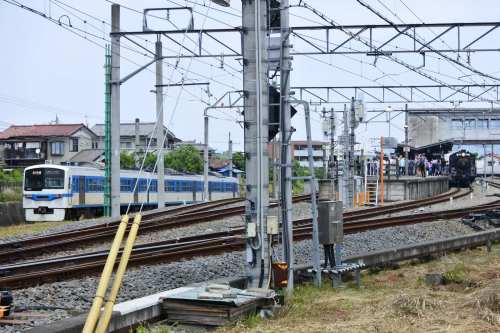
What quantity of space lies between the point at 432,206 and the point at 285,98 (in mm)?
21633

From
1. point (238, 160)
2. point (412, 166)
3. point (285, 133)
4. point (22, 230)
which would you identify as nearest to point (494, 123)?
point (238, 160)

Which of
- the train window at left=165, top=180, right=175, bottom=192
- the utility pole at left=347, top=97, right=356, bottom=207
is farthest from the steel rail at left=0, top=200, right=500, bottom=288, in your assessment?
the train window at left=165, top=180, right=175, bottom=192

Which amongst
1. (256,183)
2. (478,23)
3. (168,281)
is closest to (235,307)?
(256,183)

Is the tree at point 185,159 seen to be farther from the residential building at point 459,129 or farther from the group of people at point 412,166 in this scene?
the group of people at point 412,166

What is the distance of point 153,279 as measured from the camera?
9953mm

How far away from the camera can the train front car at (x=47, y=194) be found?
3073 cm

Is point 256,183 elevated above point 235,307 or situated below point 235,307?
above

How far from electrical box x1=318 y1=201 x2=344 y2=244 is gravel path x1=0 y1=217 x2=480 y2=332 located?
6.14 feet

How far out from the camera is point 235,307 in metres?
6.73

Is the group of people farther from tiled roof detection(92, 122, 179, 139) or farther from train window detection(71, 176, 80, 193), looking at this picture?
tiled roof detection(92, 122, 179, 139)

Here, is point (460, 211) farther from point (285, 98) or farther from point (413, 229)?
point (285, 98)

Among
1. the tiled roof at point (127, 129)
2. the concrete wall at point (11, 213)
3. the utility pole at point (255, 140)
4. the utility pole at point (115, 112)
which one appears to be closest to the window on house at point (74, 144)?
the tiled roof at point (127, 129)

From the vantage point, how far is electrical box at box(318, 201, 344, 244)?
368 inches

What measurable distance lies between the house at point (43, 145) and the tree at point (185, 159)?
8549 mm
